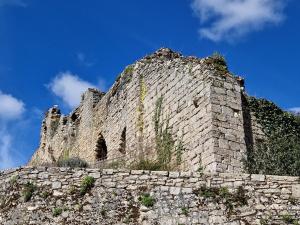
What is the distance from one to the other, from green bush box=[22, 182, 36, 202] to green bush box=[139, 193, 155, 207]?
2245 millimetres

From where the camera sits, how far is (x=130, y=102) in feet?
64.6

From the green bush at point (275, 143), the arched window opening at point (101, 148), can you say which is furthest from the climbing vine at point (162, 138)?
the arched window opening at point (101, 148)

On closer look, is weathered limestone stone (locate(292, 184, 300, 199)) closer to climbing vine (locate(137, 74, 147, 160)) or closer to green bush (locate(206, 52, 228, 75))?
green bush (locate(206, 52, 228, 75))

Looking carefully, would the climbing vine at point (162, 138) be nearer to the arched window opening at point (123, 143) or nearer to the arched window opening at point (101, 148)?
the arched window opening at point (123, 143)

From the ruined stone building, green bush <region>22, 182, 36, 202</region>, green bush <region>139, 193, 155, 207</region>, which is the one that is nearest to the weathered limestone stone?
the ruined stone building

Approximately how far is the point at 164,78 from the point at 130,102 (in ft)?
7.86

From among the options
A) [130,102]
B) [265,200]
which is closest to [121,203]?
[265,200]

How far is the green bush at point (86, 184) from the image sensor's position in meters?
11.9

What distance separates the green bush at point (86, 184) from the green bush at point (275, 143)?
4.16m

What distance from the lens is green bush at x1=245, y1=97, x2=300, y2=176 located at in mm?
13828

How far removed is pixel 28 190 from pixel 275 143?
6.72 m

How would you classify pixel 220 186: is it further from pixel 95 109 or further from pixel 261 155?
pixel 95 109

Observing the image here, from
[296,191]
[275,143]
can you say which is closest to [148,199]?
[296,191]

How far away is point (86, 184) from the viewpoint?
39.2ft
